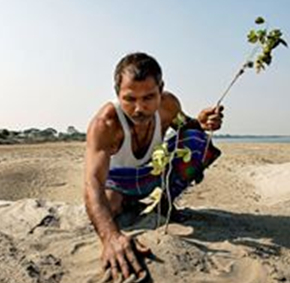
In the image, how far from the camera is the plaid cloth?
12.5 ft

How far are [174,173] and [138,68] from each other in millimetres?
933

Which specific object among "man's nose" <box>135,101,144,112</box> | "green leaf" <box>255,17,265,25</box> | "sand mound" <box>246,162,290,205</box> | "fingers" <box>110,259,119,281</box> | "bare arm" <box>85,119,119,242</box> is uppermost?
"green leaf" <box>255,17,265,25</box>

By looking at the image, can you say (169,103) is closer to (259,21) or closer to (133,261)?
(259,21)

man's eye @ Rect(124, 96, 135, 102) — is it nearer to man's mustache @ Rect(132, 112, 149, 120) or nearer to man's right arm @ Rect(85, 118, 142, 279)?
man's mustache @ Rect(132, 112, 149, 120)

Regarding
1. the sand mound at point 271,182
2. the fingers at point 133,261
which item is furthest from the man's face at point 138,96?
the sand mound at point 271,182

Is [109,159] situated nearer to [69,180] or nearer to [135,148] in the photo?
[135,148]

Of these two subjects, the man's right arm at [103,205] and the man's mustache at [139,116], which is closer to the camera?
the man's right arm at [103,205]

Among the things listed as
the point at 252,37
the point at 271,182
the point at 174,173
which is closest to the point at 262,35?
the point at 252,37

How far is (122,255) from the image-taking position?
2.81m

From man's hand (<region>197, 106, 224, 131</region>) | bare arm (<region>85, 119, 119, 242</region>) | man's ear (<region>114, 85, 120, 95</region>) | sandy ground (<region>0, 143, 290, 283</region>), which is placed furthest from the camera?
man's hand (<region>197, 106, 224, 131</region>)

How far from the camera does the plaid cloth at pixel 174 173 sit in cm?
382

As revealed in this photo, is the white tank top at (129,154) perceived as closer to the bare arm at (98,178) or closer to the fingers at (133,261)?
the bare arm at (98,178)

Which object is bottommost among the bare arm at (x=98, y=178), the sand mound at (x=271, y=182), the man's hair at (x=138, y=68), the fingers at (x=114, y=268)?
the sand mound at (x=271, y=182)

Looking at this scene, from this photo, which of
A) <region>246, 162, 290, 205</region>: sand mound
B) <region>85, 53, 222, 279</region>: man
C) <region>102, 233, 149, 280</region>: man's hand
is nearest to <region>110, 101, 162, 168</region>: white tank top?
<region>85, 53, 222, 279</region>: man
